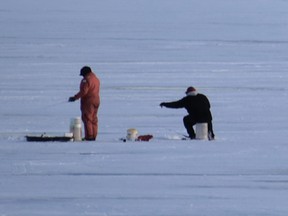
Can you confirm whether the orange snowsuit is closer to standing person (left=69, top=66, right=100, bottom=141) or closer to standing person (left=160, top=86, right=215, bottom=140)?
standing person (left=69, top=66, right=100, bottom=141)

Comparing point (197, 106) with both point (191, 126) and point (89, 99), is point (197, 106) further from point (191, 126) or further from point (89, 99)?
point (89, 99)

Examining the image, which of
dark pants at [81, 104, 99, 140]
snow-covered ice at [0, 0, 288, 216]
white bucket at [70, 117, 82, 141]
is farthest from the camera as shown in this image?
dark pants at [81, 104, 99, 140]

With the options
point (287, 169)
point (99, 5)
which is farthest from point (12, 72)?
point (99, 5)

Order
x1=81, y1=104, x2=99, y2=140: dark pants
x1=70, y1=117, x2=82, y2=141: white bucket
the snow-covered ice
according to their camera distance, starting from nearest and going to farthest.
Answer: the snow-covered ice < x1=70, y1=117, x2=82, y2=141: white bucket < x1=81, y1=104, x2=99, y2=140: dark pants

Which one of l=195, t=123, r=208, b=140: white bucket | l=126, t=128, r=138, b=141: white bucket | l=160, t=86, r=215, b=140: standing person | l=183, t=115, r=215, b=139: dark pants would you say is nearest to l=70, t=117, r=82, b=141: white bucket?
l=126, t=128, r=138, b=141: white bucket

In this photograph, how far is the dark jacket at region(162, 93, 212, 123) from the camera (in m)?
12.5

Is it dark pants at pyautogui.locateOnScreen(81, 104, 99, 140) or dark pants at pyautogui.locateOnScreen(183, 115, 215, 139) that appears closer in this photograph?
dark pants at pyautogui.locateOnScreen(81, 104, 99, 140)

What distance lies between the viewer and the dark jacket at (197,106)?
12.5 meters

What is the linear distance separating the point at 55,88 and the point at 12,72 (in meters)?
3.26

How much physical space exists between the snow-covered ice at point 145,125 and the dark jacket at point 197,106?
303mm

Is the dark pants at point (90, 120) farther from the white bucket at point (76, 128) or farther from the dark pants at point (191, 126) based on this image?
the dark pants at point (191, 126)

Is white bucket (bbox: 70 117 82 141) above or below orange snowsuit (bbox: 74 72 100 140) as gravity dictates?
below

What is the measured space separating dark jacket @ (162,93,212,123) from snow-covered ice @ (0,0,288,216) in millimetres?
303

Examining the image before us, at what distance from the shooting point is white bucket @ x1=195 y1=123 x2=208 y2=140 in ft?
40.8
